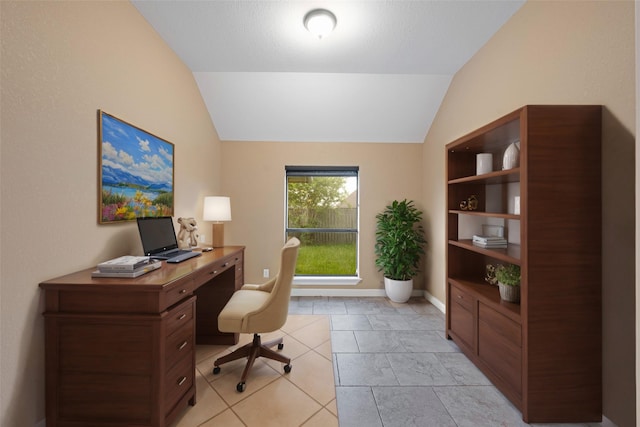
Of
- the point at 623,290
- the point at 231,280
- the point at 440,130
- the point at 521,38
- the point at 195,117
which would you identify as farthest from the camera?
the point at 440,130

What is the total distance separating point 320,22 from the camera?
203cm

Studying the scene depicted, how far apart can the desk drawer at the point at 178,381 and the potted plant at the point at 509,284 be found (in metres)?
2.23

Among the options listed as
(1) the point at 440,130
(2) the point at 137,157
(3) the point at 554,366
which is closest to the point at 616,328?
(3) the point at 554,366

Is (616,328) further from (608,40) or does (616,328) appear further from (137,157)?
(137,157)

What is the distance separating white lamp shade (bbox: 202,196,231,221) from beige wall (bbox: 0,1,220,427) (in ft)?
3.07

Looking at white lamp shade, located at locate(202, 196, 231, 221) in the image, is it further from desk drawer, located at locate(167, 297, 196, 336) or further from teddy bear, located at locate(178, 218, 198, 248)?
desk drawer, located at locate(167, 297, 196, 336)

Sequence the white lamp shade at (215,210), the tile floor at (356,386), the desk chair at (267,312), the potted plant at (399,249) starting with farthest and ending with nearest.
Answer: the potted plant at (399,249) < the white lamp shade at (215,210) < the desk chair at (267,312) < the tile floor at (356,386)

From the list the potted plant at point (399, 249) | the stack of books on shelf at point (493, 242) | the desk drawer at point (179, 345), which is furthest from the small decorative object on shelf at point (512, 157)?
the desk drawer at point (179, 345)

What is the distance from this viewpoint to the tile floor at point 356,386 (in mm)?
1562

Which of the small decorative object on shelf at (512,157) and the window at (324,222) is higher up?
the small decorative object on shelf at (512,157)

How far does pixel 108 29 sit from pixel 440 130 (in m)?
3.42

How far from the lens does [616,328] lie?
142cm

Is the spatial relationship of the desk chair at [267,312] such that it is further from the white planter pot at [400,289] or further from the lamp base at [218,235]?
the white planter pot at [400,289]

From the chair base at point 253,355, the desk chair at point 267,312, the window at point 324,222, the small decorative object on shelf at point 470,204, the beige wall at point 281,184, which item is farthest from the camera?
the window at point 324,222
